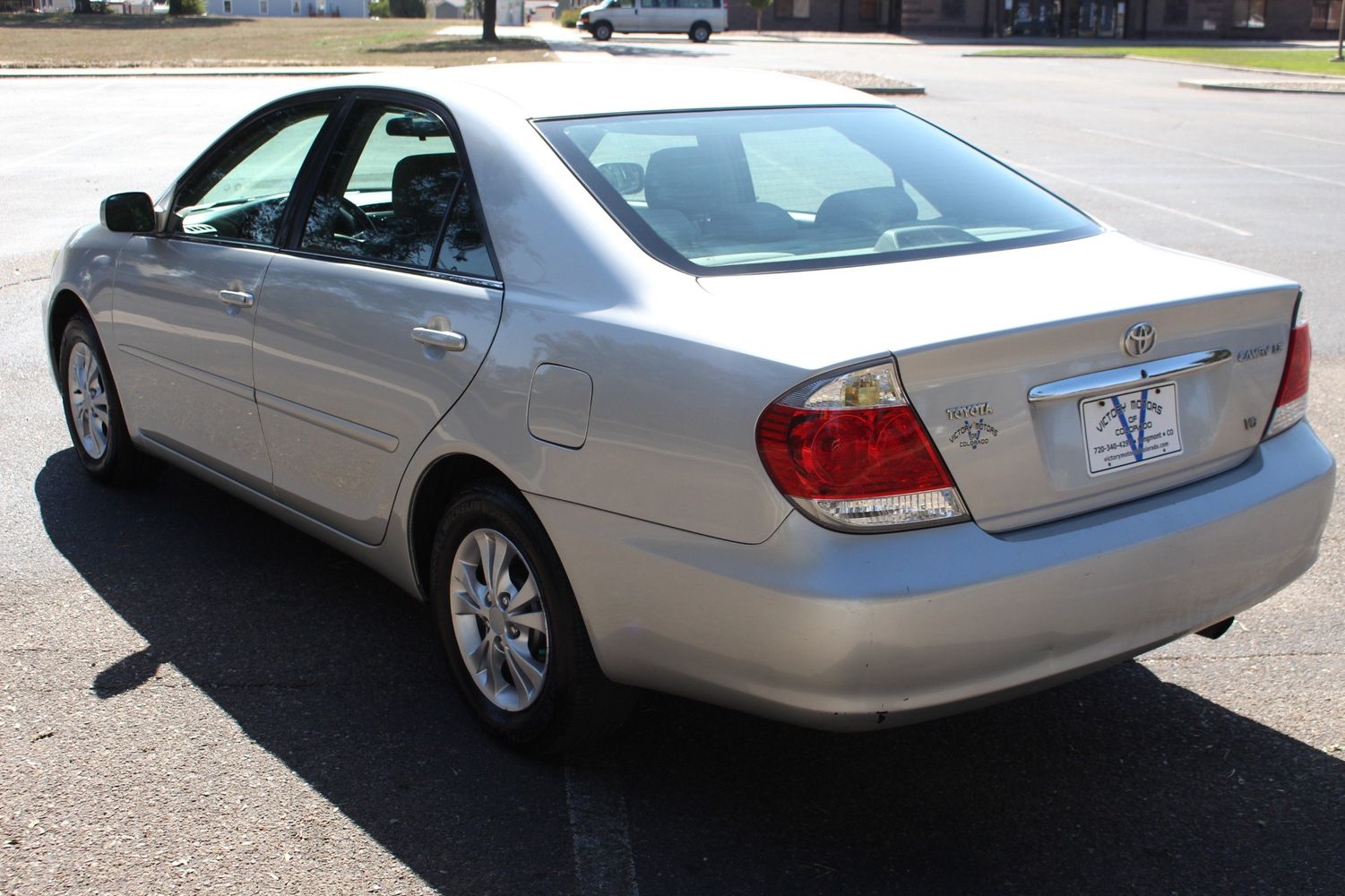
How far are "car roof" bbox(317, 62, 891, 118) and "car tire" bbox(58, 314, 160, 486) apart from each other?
1.71 metres

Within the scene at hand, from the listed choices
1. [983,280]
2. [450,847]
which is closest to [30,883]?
[450,847]

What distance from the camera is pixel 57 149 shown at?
56.9ft

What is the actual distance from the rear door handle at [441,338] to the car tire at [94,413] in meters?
2.19

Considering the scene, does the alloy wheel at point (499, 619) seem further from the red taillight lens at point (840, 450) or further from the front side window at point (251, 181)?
the front side window at point (251, 181)

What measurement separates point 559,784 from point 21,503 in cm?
303

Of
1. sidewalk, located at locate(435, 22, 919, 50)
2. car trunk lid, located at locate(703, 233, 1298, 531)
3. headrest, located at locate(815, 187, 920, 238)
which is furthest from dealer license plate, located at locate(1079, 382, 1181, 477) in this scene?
sidewalk, located at locate(435, 22, 919, 50)

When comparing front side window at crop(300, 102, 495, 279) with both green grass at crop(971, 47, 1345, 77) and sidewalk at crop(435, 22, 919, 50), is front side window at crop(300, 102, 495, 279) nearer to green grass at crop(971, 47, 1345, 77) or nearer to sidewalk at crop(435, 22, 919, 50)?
green grass at crop(971, 47, 1345, 77)

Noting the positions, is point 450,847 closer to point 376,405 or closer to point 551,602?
point 551,602

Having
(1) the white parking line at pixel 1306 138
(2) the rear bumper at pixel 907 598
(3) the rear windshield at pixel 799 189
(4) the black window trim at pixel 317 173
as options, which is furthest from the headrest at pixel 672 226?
(1) the white parking line at pixel 1306 138

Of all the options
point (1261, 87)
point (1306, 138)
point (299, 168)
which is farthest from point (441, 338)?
point (1261, 87)

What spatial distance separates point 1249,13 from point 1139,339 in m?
67.6

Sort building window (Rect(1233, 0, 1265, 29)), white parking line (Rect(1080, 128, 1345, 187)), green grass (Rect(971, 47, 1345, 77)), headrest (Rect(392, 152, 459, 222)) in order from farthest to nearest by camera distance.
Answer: building window (Rect(1233, 0, 1265, 29))
green grass (Rect(971, 47, 1345, 77))
white parking line (Rect(1080, 128, 1345, 187))
headrest (Rect(392, 152, 459, 222))

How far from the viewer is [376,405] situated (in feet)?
12.2

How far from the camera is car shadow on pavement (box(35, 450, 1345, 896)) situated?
120 inches
